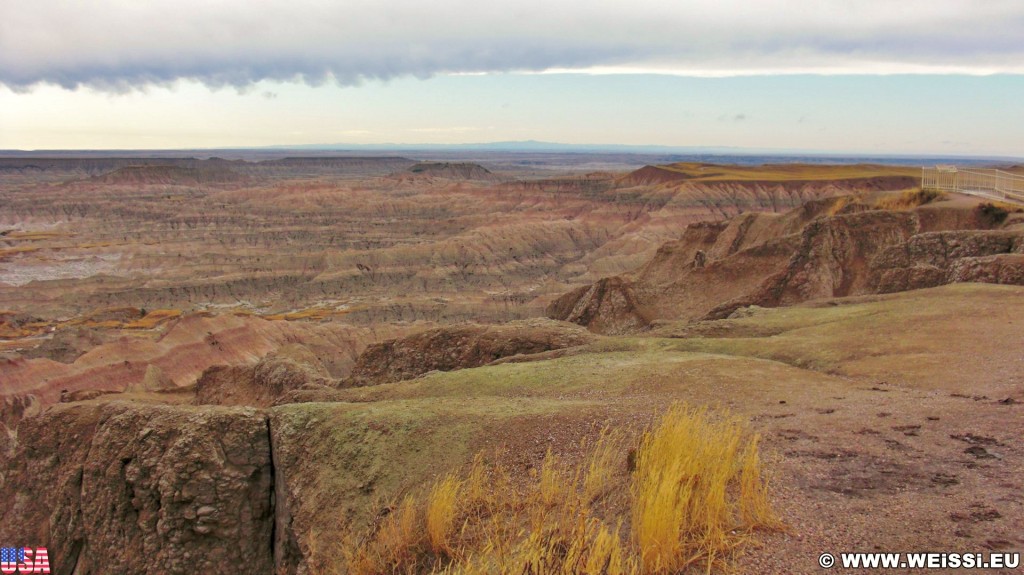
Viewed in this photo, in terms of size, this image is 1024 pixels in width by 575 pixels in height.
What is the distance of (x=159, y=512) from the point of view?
39.0 ft

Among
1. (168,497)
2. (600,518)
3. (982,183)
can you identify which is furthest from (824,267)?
(168,497)

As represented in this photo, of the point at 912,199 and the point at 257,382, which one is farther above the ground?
the point at 912,199

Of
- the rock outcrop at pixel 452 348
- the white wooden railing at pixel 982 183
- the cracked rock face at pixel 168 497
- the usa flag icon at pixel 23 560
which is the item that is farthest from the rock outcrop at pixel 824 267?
the usa flag icon at pixel 23 560

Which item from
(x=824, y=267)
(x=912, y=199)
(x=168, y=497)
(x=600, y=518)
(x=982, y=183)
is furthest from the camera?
(x=982, y=183)

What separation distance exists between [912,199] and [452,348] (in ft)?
91.4

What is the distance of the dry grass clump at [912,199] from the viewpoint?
34312mm

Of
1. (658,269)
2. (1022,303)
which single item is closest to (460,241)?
(658,269)

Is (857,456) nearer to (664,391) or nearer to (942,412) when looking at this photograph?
(942,412)

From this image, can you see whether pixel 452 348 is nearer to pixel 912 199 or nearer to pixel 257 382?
pixel 257 382

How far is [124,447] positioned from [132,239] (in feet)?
394

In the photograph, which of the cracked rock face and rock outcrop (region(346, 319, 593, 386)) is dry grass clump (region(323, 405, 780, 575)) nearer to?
the cracked rock face

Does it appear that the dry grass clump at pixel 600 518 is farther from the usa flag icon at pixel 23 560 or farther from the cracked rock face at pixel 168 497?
the usa flag icon at pixel 23 560

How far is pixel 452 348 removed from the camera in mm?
22281

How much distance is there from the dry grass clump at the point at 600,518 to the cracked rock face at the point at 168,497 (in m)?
3.42
